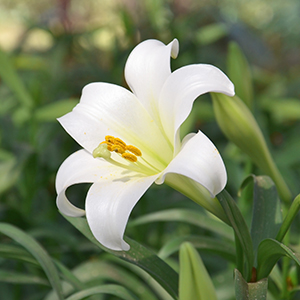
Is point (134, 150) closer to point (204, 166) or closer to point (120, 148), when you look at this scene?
point (120, 148)

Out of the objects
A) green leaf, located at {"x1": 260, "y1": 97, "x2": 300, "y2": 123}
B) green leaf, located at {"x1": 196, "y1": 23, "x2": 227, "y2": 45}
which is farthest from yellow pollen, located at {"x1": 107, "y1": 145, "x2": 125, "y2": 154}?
green leaf, located at {"x1": 196, "y1": 23, "x2": 227, "y2": 45}

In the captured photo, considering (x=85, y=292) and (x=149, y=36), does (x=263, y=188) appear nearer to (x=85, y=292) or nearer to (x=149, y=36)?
(x=85, y=292)

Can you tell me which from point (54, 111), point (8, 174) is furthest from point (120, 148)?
point (54, 111)

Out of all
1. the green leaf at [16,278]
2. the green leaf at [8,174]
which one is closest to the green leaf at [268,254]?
the green leaf at [16,278]

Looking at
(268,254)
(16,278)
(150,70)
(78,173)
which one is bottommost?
(16,278)

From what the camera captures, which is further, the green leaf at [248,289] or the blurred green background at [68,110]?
the blurred green background at [68,110]

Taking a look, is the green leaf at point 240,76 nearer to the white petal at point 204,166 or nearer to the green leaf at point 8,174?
the white petal at point 204,166

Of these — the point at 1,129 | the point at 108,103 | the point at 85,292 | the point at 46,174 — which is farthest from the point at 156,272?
the point at 1,129
